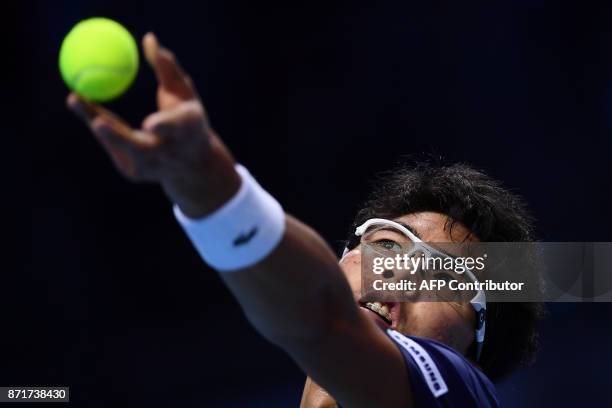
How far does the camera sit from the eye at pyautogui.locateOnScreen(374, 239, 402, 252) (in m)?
3.04

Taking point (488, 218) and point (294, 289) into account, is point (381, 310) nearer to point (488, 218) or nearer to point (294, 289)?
point (488, 218)

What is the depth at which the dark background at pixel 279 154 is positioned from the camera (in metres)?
5.05

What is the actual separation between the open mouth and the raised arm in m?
0.76

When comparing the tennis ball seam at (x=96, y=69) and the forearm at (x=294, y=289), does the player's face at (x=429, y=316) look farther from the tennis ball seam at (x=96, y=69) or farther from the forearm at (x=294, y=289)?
the tennis ball seam at (x=96, y=69)

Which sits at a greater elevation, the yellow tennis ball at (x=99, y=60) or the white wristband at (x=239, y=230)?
the yellow tennis ball at (x=99, y=60)

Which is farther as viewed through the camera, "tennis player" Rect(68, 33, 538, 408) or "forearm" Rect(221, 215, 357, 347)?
"forearm" Rect(221, 215, 357, 347)

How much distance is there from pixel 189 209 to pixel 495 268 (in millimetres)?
1795

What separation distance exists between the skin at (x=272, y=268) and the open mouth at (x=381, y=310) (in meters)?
0.76

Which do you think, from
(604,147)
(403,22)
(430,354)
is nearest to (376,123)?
(403,22)

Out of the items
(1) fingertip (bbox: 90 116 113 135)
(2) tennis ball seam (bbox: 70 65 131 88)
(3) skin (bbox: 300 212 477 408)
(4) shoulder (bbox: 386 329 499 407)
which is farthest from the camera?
(3) skin (bbox: 300 212 477 408)

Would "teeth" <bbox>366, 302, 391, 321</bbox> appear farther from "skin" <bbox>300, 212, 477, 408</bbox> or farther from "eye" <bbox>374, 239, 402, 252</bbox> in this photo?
"eye" <bbox>374, 239, 402, 252</bbox>

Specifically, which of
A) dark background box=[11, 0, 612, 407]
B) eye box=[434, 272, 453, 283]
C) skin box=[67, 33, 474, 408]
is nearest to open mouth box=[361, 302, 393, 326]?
eye box=[434, 272, 453, 283]

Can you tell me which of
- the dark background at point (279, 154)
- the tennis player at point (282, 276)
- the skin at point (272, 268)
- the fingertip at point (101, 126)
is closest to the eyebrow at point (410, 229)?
the tennis player at point (282, 276)

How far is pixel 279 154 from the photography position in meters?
5.56
